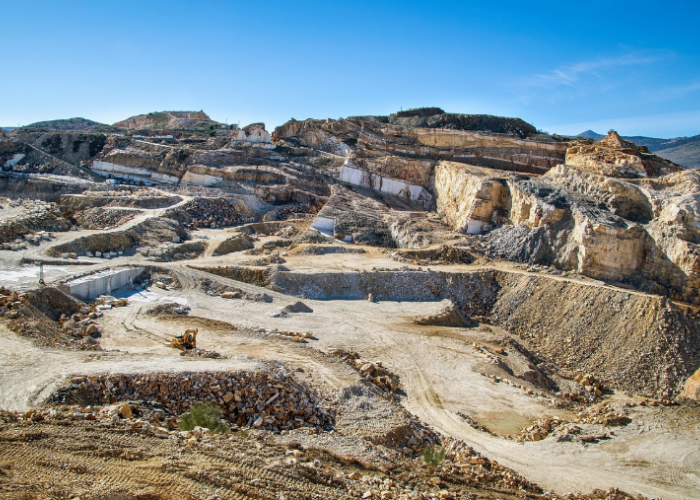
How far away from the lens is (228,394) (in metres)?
10.4

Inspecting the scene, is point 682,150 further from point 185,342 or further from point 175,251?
point 185,342

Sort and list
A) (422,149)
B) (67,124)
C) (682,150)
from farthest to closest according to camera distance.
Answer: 1. (67,124)
2. (682,150)
3. (422,149)

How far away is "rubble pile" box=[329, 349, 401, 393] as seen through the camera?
1340 cm

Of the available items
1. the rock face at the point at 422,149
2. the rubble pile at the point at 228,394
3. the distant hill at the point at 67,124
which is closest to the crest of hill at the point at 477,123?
the rock face at the point at 422,149

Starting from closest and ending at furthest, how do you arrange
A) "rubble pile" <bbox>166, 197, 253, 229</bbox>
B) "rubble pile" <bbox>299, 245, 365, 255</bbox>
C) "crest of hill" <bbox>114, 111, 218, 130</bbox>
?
"rubble pile" <bbox>299, 245, 365, 255</bbox> < "rubble pile" <bbox>166, 197, 253, 229</bbox> < "crest of hill" <bbox>114, 111, 218, 130</bbox>

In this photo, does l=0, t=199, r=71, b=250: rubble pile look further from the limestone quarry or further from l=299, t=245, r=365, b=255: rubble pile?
l=299, t=245, r=365, b=255: rubble pile

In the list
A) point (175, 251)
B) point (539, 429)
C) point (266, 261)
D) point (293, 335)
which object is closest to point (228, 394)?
point (293, 335)

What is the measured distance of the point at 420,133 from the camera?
38125mm

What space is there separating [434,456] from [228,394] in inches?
180

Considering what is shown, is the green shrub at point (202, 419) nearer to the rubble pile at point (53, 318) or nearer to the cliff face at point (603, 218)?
the rubble pile at point (53, 318)

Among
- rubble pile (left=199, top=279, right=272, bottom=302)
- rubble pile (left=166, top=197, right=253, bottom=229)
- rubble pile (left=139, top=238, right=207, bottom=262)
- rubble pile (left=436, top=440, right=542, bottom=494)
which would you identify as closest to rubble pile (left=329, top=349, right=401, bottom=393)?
rubble pile (left=436, top=440, right=542, bottom=494)

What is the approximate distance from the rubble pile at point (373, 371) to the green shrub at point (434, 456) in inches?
121

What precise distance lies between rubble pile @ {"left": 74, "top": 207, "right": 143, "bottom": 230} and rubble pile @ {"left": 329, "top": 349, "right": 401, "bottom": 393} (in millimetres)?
19083

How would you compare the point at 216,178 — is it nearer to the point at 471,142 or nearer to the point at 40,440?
the point at 471,142
